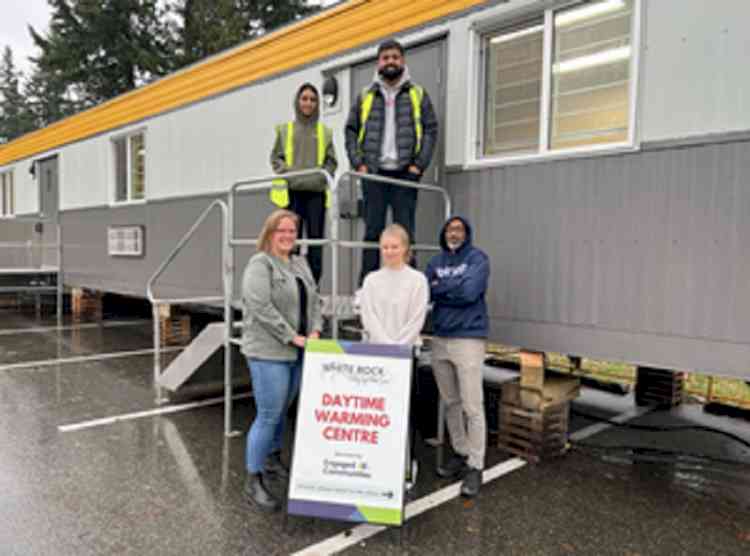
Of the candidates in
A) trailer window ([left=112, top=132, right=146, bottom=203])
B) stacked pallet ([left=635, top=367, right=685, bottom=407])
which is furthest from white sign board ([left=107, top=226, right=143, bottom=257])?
stacked pallet ([left=635, top=367, right=685, bottom=407])

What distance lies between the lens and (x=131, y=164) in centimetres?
895

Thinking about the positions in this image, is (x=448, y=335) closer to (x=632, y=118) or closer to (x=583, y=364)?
(x=632, y=118)

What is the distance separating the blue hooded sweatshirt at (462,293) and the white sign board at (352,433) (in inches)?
23.7

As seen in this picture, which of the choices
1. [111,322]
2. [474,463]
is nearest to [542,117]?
[474,463]

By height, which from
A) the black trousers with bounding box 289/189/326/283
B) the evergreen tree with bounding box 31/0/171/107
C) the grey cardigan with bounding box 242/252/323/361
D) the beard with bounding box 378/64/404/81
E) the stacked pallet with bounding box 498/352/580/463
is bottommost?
the stacked pallet with bounding box 498/352/580/463

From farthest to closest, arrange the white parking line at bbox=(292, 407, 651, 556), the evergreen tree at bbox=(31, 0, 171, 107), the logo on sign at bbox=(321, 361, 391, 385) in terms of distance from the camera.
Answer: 1. the evergreen tree at bbox=(31, 0, 171, 107)
2. the logo on sign at bbox=(321, 361, 391, 385)
3. the white parking line at bbox=(292, 407, 651, 556)

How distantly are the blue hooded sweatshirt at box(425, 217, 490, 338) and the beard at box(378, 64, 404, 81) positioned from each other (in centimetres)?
115

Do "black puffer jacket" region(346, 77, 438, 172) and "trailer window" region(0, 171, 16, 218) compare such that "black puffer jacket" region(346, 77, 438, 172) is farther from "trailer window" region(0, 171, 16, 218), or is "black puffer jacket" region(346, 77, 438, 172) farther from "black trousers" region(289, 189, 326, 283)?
"trailer window" region(0, 171, 16, 218)

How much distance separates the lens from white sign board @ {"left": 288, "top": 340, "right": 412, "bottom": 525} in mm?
2918

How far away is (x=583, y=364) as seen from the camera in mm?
7691

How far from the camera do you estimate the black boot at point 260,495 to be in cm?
321

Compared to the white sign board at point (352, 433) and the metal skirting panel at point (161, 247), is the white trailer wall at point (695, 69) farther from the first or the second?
the metal skirting panel at point (161, 247)

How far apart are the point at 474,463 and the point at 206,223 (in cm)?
490

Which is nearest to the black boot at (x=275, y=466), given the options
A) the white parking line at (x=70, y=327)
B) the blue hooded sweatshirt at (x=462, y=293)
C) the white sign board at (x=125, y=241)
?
the blue hooded sweatshirt at (x=462, y=293)
